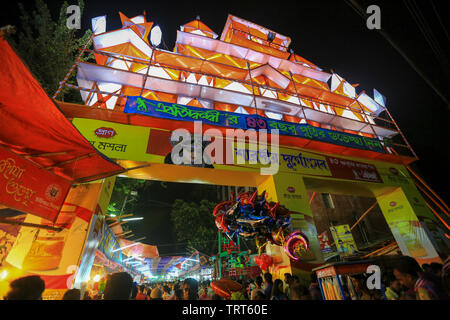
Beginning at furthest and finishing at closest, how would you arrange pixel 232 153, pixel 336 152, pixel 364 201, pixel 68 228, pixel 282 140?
pixel 364 201 < pixel 336 152 < pixel 282 140 < pixel 232 153 < pixel 68 228

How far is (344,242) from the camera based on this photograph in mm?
10836

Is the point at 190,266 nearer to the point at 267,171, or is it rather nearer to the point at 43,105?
the point at 267,171

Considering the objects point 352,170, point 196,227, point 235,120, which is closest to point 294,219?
point 235,120

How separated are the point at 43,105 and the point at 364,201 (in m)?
19.3

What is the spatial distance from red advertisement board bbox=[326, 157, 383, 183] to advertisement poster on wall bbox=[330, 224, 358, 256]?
374cm

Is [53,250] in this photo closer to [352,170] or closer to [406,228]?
[352,170]

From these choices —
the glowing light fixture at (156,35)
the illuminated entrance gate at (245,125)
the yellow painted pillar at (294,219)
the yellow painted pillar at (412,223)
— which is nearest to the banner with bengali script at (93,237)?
the illuminated entrance gate at (245,125)

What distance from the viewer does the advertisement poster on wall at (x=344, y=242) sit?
1061 cm

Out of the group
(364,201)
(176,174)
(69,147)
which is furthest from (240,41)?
(364,201)

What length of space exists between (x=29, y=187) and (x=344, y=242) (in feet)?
42.1

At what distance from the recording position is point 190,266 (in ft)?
78.0

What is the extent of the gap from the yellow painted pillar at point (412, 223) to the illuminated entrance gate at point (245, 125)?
4cm

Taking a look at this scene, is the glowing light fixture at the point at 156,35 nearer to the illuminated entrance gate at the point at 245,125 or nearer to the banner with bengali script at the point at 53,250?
the illuminated entrance gate at the point at 245,125

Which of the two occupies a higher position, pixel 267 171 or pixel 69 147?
pixel 267 171
